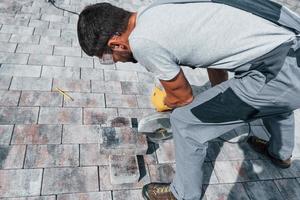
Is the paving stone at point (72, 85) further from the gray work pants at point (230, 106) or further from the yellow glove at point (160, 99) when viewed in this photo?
the gray work pants at point (230, 106)

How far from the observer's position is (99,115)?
158 inches

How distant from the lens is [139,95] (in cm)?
450

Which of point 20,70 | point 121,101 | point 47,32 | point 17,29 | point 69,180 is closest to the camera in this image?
point 69,180

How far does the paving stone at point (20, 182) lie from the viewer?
2949 millimetres

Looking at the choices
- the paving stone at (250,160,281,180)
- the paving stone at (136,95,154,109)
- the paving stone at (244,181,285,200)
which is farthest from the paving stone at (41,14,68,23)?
the paving stone at (244,181,285,200)

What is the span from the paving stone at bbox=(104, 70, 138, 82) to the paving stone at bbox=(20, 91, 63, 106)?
89 centimetres

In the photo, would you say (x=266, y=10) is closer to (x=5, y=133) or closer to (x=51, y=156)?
(x=51, y=156)

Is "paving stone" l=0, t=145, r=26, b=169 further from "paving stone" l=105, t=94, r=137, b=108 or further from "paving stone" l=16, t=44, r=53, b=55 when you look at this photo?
"paving stone" l=16, t=44, r=53, b=55

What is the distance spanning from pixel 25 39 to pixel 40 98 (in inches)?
66.1

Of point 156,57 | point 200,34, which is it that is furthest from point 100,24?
point 200,34

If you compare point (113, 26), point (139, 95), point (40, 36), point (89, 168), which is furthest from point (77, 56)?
point (113, 26)

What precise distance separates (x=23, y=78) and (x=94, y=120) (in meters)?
1.29

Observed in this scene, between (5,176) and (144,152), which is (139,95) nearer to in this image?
(144,152)

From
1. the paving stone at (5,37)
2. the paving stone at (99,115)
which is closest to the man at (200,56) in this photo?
the paving stone at (99,115)
